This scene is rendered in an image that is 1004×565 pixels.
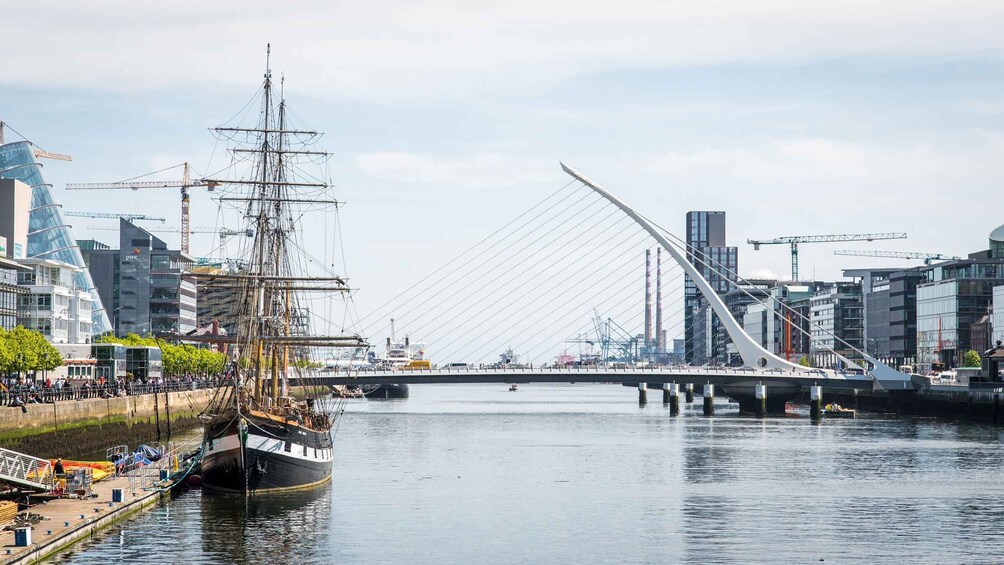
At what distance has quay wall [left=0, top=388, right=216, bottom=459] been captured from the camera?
210 feet

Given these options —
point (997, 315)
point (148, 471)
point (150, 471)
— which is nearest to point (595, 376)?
point (997, 315)

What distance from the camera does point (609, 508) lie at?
5591 cm

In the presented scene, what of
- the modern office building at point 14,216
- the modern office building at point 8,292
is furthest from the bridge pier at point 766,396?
the modern office building at point 14,216

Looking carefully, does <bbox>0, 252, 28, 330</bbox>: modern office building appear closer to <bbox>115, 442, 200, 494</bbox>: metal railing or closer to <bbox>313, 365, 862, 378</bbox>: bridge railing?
<bbox>313, 365, 862, 378</bbox>: bridge railing

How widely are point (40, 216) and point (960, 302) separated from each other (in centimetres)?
11617

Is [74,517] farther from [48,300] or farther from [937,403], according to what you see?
[937,403]

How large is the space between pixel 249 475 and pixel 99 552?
15096 mm

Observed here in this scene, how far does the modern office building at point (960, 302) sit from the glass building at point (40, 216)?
10727 centimetres

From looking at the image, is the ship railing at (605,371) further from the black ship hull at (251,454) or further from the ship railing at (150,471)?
the black ship hull at (251,454)

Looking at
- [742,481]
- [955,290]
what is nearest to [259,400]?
[742,481]

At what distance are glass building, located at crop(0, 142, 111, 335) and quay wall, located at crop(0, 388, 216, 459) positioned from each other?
3252 inches

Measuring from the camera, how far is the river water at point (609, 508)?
44406 mm

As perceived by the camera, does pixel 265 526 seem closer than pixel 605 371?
Yes

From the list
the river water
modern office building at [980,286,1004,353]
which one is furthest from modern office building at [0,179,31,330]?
modern office building at [980,286,1004,353]
